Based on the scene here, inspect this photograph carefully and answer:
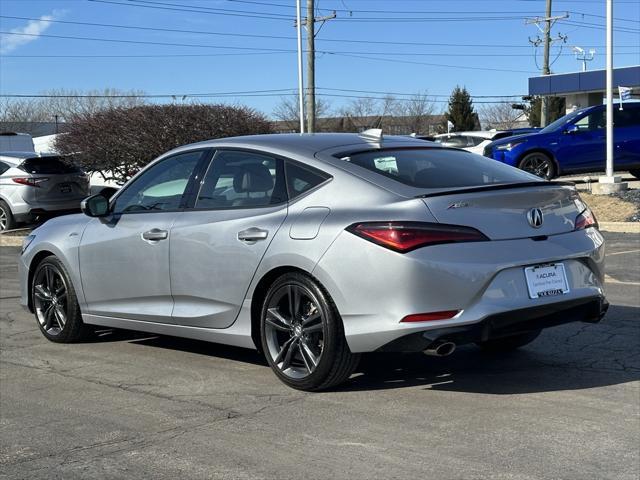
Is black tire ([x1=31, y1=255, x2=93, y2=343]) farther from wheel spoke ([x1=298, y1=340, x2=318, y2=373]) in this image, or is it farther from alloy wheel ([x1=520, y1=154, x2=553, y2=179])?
alloy wheel ([x1=520, y1=154, x2=553, y2=179])

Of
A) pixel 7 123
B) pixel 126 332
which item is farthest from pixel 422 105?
pixel 126 332

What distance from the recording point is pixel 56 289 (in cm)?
707

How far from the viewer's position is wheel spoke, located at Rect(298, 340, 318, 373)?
5.18 m

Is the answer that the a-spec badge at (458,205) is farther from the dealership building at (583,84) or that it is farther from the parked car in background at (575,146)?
the dealership building at (583,84)

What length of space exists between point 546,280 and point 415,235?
888mm

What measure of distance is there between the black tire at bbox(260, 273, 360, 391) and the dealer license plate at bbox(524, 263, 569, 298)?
1.11 meters

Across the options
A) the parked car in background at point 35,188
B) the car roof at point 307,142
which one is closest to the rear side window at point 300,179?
the car roof at point 307,142

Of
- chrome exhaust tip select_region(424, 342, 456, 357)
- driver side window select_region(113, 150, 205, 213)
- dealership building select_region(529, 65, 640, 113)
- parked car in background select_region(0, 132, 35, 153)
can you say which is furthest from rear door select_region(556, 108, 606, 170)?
dealership building select_region(529, 65, 640, 113)

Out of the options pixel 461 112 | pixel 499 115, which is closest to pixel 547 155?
pixel 461 112

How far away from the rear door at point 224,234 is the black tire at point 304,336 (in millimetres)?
269

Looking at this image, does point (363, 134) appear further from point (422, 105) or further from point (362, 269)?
point (422, 105)

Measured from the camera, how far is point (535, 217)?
5023 mm

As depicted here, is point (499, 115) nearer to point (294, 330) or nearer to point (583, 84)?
A: point (583, 84)

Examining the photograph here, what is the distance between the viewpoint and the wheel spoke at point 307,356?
5176 millimetres
